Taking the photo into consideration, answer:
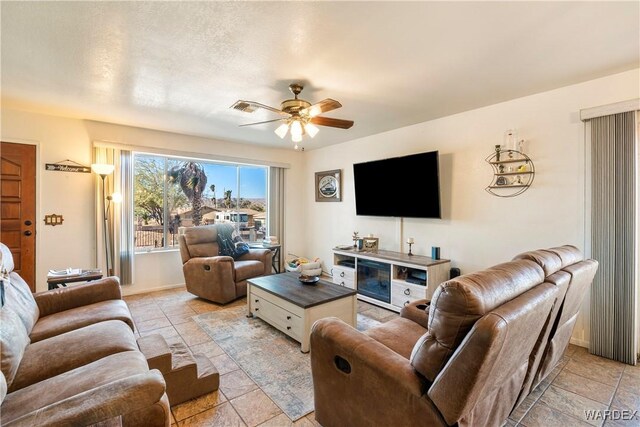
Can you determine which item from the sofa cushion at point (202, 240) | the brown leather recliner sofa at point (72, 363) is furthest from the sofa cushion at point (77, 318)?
the sofa cushion at point (202, 240)

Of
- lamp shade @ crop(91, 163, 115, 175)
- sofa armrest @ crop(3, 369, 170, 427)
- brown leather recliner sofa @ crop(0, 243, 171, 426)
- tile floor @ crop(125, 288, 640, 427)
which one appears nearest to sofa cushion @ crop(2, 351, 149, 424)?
brown leather recliner sofa @ crop(0, 243, 171, 426)

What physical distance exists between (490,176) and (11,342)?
4.02 m

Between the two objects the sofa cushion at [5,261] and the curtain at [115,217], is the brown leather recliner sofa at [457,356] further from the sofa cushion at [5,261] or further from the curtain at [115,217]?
the curtain at [115,217]

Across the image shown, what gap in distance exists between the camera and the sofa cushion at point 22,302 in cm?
181

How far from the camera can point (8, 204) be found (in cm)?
341

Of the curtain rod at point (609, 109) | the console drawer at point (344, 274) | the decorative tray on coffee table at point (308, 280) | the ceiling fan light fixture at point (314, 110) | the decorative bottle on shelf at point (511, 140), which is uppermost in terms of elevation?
the ceiling fan light fixture at point (314, 110)

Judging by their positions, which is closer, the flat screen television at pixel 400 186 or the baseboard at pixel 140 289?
the flat screen television at pixel 400 186

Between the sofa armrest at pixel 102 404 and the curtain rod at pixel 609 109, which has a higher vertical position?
the curtain rod at pixel 609 109

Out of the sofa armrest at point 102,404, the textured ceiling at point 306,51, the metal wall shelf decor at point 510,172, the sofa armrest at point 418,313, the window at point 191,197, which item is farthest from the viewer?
the window at point 191,197

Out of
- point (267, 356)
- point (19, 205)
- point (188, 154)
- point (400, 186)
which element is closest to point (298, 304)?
point (267, 356)

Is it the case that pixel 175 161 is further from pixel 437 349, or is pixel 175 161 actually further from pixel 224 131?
pixel 437 349

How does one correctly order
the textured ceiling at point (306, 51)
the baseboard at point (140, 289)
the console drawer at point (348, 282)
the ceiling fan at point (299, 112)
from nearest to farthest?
1. the textured ceiling at point (306, 51)
2. the ceiling fan at point (299, 112)
3. the baseboard at point (140, 289)
4. the console drawer at point (348, 282)

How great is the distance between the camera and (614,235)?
2.45 metres

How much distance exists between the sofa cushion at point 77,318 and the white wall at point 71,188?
1920 millimetres
